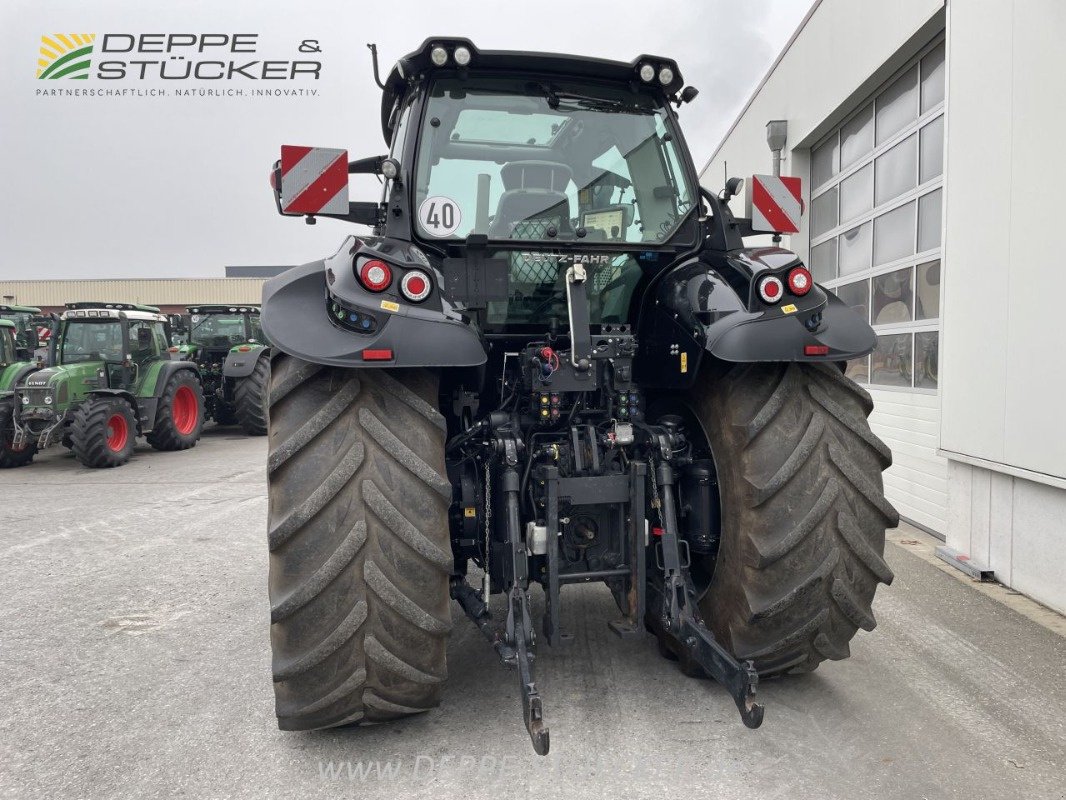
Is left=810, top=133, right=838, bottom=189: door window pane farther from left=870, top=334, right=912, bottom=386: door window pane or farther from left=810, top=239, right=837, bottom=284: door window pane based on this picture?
left=870, top=334, right=912, bottom=386: door window pane

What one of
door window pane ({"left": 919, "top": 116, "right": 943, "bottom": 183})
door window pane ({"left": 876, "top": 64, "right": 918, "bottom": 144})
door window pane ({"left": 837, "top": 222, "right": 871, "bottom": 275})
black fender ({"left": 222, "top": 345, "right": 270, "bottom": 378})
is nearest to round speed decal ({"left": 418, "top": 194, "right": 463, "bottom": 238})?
door window pane ({"left": 919, "top": 116, "right": 943, "bottom": 183})

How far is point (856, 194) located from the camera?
675 centimetres

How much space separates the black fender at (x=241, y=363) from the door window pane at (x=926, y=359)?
10204mm

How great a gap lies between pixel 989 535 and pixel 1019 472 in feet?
1.95

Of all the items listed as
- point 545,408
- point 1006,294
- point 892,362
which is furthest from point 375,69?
point 892,362

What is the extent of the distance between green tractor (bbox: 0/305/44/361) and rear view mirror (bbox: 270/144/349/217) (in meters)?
11.5

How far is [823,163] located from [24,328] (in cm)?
1572

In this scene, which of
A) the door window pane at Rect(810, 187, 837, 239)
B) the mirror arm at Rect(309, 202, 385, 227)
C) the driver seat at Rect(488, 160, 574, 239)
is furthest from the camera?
the door window pane at Rect(810, 187, 837, 239)

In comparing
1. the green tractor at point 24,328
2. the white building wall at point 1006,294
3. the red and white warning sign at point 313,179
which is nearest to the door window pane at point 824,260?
the white building wall at point 1006,294

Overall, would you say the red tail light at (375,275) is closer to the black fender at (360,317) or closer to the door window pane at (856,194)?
the black fender at (360,317)

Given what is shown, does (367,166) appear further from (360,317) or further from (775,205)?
(775,205)

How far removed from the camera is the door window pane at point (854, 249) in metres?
6.54

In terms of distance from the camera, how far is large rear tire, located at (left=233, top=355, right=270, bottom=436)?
40.6 ft

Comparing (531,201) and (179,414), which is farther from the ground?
(531,201)
